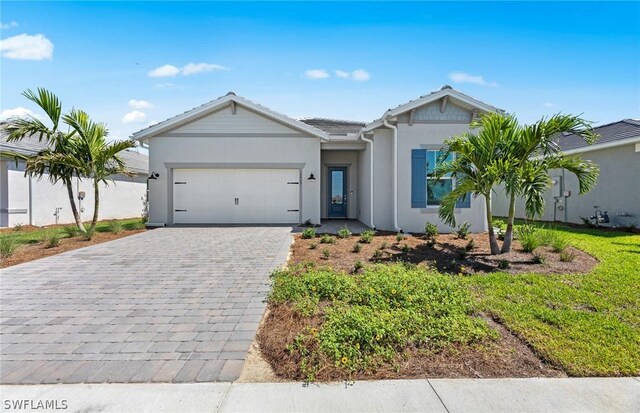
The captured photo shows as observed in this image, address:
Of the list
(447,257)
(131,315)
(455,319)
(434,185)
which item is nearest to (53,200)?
(131,315)

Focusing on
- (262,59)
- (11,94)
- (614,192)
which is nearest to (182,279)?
(262,59)

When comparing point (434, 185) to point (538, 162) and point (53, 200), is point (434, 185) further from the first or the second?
point (53, 200)

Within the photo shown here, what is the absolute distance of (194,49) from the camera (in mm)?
10750

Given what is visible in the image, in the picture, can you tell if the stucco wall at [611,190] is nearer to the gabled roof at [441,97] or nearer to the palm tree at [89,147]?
the gabled roof at [441,97]

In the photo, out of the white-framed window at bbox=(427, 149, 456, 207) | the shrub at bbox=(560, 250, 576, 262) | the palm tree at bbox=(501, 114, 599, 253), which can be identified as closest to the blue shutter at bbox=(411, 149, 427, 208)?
the white-framed window at bbox=(427, 149, 456, 207)

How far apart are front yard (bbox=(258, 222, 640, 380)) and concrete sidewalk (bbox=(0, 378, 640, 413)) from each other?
0.16 meters

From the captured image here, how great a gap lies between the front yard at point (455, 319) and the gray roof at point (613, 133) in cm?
866

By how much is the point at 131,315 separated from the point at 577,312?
5.80 meters

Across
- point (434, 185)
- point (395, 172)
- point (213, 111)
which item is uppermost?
point (213, 111)

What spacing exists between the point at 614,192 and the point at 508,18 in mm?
8510

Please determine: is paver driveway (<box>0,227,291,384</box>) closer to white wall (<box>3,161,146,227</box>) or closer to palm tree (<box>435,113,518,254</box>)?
palm tree (<box>435,113,518,254</box>)

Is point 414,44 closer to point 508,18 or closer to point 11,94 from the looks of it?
point 508,18

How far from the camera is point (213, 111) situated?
42.9 feet

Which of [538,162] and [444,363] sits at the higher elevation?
[538,162]
